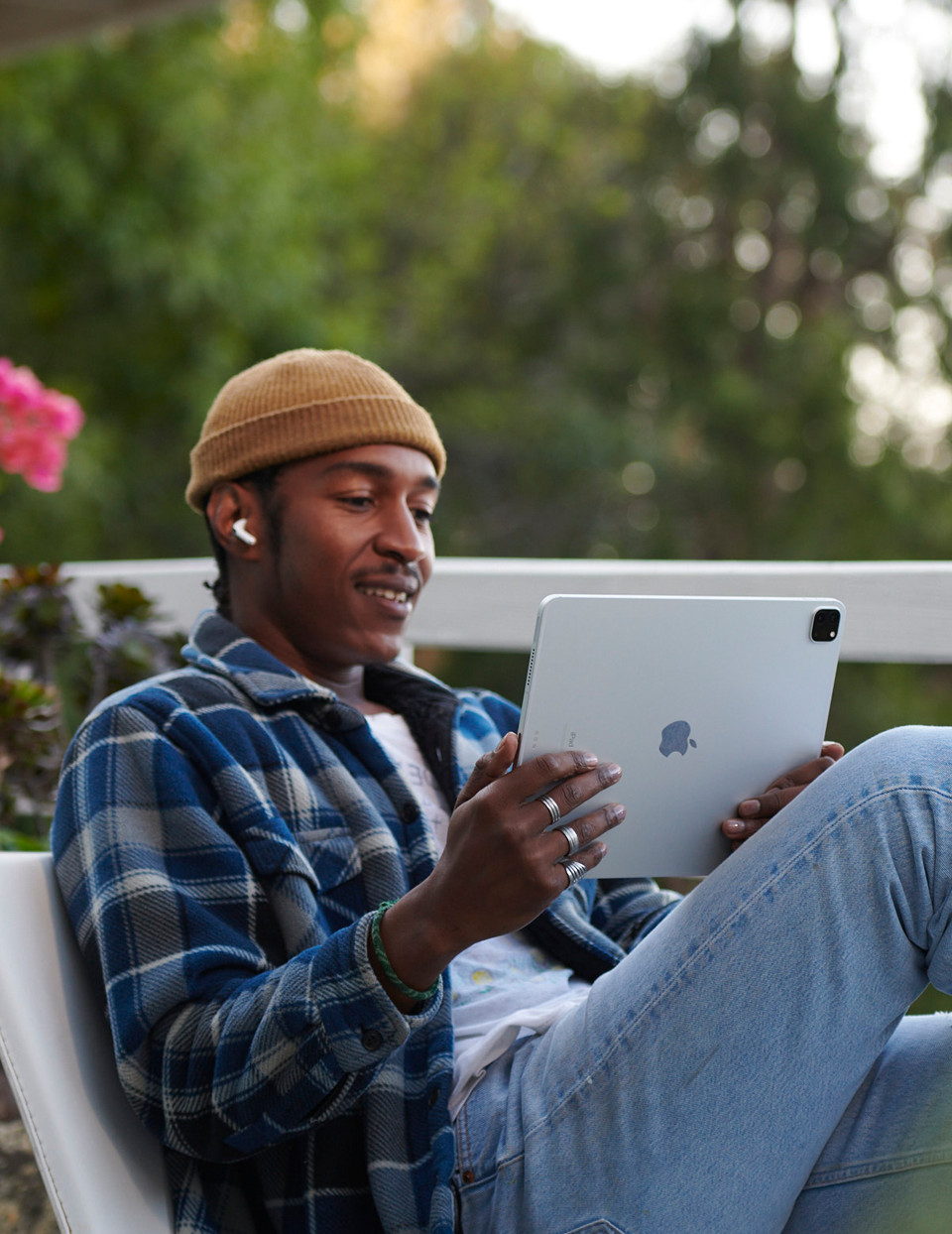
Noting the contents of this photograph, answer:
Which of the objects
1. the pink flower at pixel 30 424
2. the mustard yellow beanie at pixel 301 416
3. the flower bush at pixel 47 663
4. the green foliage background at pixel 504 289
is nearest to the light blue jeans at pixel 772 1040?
the mustard yellow beanie at pixel 301 416

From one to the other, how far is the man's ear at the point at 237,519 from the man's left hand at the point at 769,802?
0.76 meters

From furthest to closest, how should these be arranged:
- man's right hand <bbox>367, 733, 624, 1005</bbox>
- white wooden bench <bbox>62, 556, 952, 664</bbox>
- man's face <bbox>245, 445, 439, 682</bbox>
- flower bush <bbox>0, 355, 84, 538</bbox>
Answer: flower bush <bbox>0, 355, 84, 538</bbox> → white wooden bench <bbox>62, 556, 952, 664</bbox> → man's face <bbox>245, 445, 439, 682</bbox> → man's right hand <bbox>367, 733, 624, 1005</bbox>

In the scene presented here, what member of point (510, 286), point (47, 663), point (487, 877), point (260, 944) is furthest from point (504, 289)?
point (487, 877)

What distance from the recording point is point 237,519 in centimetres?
178

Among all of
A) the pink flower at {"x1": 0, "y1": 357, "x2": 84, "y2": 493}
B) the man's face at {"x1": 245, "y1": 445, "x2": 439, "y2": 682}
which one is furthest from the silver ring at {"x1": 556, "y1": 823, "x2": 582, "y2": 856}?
the pink flower at {"x1": 0, "y1": 357, "x2": 84, "y2": 493}

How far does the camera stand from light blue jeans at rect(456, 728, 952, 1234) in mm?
1212

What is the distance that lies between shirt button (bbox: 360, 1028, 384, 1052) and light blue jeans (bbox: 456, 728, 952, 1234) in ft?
0.74

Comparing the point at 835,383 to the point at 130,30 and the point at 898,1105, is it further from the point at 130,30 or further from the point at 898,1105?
the point at 898,1105

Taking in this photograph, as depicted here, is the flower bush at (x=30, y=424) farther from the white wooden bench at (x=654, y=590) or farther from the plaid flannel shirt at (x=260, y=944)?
the plaid flannel shirt at (x=260, y=944)

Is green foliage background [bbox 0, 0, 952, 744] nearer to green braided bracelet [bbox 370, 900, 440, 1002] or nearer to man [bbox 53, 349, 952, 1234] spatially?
man [bbox 53, 349, 952, 1234]

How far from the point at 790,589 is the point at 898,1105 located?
2.93ft

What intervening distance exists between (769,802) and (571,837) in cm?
34

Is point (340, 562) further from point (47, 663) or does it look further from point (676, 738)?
point (47, 663)

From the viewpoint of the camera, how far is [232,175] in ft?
36.2
